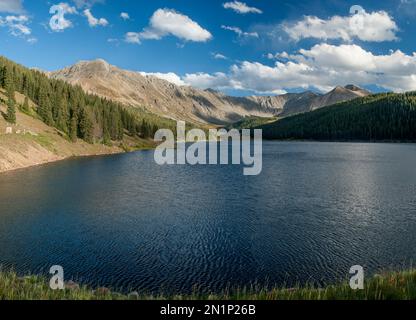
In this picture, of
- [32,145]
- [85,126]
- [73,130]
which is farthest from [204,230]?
[85,126]

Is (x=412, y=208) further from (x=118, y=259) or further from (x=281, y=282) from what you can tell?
(x=118, y=259)

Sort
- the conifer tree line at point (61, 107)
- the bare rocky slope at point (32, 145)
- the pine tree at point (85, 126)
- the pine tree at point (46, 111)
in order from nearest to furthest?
the bare rocky slope at point (32, 145) < the pine tree at point (46, 111) < the conifer tree line at point (61, 107) < the pine tree at point (85, 126)

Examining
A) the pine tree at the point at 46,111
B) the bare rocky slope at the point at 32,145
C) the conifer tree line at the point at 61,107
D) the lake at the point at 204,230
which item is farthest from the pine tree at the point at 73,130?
the lake at the point at 204,230

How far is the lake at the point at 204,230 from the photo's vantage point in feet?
95.9

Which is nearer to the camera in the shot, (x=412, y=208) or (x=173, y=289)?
(x=173, y=289)

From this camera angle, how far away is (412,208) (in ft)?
166

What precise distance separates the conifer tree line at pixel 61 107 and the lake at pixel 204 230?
7265 cm

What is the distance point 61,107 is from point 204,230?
409 feet

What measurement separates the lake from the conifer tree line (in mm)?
72648

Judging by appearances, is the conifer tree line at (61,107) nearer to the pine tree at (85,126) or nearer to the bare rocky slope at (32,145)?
the pine tree at (85,126)

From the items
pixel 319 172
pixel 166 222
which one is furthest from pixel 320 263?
pixel 319 172

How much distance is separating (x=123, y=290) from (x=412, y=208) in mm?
44168
